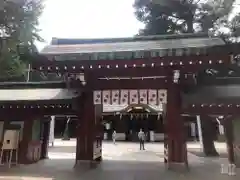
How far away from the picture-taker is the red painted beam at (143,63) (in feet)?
26.2

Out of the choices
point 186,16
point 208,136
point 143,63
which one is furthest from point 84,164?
point 186,16

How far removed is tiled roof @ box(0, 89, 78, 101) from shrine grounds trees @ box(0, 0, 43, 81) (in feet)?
18.4

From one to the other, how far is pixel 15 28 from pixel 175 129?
1431cm

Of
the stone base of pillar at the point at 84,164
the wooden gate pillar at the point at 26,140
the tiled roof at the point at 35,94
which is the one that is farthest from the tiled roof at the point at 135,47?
the stone base of pillar at the point at 84,164

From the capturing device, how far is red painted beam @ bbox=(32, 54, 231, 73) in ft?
26.2

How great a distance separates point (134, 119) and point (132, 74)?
65.7 feet

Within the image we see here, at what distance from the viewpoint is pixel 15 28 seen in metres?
18.7

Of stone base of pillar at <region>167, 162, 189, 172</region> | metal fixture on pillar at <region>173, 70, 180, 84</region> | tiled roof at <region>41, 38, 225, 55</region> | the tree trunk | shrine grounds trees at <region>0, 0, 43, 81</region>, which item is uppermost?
shrine grounds trees at <region>0, 0, 43, 81</region>

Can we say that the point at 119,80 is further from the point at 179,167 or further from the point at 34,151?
the point at 34,151

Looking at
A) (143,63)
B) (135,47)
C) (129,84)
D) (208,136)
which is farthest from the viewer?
(208,136)

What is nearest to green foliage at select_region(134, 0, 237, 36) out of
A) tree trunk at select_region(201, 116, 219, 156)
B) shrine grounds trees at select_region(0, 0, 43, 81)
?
tree trunk at select_region(201, 116, 219, 156)

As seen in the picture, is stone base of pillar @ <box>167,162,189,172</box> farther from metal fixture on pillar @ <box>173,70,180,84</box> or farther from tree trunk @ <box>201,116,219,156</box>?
tree trunk @ <box>201,116,219,156</box>

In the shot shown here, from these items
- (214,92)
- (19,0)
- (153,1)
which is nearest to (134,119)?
(153,1)

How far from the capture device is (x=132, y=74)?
9.48 metres
